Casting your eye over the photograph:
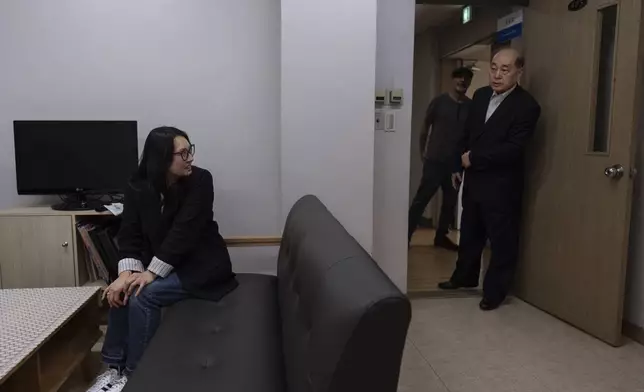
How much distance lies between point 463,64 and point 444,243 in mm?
2262

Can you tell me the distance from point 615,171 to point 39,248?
2.92 meters

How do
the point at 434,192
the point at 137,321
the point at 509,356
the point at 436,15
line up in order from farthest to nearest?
1. the point at 436,15
2. the point at 434,192
3. the point at 509,356
4. the point at 137,321

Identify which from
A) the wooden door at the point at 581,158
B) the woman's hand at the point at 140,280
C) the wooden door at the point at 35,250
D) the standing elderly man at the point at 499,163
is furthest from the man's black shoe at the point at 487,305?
the wooden door at the point at 35,250

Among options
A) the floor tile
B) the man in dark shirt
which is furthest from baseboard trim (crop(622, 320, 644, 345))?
the man in dark shirt

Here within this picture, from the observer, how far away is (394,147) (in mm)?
2973

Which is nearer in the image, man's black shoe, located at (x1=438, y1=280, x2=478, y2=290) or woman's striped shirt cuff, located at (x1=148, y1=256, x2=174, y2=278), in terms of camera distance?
woman's striped shirt cuff, located at (x1=148, y1=256, x2=174, y2=278)

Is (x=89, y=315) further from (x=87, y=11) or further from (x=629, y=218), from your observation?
(x=629, y=218)

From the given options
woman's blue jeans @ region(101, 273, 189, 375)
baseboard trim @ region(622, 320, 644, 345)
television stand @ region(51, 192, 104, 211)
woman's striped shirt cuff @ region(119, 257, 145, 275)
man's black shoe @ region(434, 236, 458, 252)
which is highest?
television stand @ region(51, 192, 104, 211)

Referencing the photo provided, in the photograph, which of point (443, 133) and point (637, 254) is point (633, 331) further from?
point (443, 133)

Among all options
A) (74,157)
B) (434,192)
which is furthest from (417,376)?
(434,192)

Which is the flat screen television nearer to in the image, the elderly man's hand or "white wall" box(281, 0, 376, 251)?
"white wall" box(281, 0, 376, 251)

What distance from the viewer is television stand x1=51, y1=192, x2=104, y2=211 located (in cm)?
263

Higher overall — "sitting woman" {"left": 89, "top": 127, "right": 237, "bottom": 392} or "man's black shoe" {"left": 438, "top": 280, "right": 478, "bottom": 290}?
"sitting woman" {"left": 89, "top": 127, "right": 237, "bottom": 392}

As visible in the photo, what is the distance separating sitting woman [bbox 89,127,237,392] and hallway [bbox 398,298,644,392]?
999 mm
